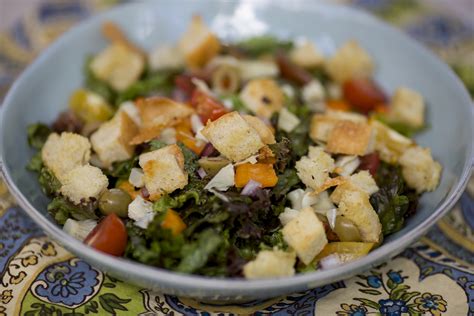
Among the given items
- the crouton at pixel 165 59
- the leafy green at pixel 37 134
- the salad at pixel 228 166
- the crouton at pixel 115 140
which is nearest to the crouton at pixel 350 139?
the salad at pixel 228 166

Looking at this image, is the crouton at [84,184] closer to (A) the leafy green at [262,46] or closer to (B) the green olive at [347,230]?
(B) the green olive at [347,230]

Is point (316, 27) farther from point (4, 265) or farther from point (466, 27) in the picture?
point (4, 265)

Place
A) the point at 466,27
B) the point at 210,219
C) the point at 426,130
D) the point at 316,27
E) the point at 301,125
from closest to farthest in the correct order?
the point at 210,219, the point at 301,125, the point at 426,130, the point at 316,27, the point at 466,27

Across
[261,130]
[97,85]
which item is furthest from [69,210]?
[97,85]

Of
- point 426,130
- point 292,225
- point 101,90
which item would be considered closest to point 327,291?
point 292,225

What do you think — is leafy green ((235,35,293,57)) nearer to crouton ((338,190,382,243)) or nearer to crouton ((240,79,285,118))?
crouton ((240,79,285,118))

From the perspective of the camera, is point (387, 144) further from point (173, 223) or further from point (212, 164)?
point (173, 223)
